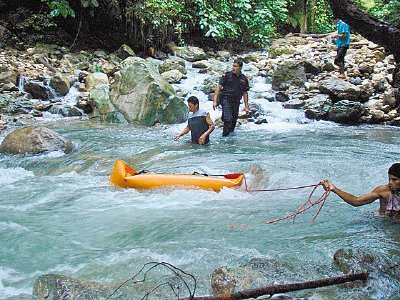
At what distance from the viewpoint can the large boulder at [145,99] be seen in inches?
388

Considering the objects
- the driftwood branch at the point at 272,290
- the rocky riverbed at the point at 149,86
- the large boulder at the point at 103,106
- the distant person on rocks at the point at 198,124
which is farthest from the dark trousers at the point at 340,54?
the driftwood branch at the point at 272,290

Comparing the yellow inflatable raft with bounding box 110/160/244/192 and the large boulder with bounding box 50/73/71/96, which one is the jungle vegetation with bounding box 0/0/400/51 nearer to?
the large boulder with bounding box 50/73/71/96

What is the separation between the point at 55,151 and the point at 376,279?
18.5 ft

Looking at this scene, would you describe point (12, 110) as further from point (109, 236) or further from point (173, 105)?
point (109, 236)

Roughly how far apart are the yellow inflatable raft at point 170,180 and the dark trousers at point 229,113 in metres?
3.02

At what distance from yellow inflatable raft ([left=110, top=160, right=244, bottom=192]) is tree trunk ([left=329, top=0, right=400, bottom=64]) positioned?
2706mm

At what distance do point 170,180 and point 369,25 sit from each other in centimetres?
305

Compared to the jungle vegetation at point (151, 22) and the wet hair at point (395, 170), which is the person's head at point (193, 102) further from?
the jungle vegetation at point (151, 22)

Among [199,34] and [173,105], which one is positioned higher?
[199,34]

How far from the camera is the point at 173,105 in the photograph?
32.6 ft

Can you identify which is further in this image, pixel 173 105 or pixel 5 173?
pixel 173 105

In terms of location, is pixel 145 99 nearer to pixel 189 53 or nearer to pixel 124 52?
pixel 124 52

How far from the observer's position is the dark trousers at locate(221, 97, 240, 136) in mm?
8086

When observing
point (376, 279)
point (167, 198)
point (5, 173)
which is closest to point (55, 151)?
point (5, 173)
